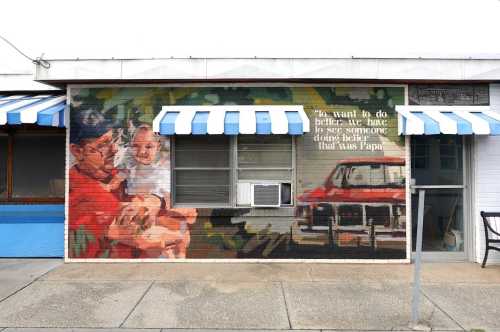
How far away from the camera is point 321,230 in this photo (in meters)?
6.76

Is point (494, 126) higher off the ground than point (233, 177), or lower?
higher

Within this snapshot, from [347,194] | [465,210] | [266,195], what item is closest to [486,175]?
[465,210]

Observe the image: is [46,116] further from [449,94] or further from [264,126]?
[449,94]

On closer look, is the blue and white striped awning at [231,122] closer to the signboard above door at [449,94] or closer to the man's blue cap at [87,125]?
the man's blue cap at [87,125]

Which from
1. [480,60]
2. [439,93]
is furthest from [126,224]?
[480,60]

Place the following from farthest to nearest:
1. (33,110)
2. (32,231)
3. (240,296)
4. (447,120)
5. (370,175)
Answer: (32,231) → (370,175) → (447,120) → (33,110) → (240,296)

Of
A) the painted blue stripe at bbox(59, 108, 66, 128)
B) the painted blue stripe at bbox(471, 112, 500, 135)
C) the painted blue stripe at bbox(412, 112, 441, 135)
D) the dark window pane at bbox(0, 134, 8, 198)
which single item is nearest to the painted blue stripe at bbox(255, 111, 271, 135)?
the painted blue stripe at bbox(412, 112, 441, 135)

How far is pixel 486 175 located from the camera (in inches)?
267

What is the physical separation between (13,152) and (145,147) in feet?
8.96

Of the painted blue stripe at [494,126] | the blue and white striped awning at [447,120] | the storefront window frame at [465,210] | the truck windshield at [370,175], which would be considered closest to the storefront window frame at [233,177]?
the truck windshield at [370,175]

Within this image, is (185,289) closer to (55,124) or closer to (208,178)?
(208,178)

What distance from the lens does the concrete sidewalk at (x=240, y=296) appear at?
431 centimetres

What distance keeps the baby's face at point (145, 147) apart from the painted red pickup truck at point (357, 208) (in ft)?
8.97

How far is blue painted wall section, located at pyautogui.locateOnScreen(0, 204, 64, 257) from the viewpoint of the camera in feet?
23.2
